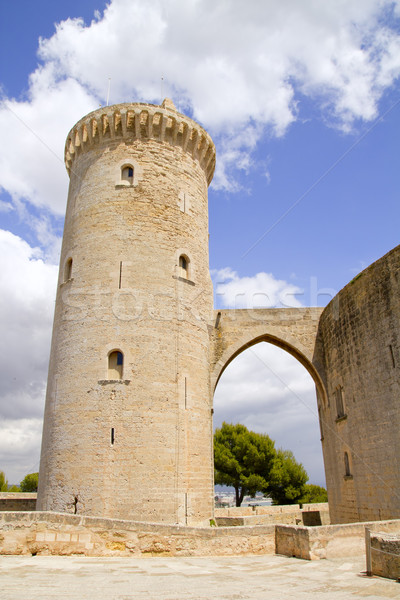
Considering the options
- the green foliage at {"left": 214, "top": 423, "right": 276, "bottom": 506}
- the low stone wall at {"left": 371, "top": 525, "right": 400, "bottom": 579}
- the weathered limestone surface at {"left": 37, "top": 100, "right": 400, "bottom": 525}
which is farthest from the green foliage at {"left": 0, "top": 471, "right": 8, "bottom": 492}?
the low stone wall at {"left": 371, "top": 525, "right": 400, "bottom": 579}

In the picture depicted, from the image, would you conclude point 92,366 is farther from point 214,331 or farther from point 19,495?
point 19,495

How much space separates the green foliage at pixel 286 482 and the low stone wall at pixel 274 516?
787cm

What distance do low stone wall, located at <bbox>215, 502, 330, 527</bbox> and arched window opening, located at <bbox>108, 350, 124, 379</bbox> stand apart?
21.9 ft

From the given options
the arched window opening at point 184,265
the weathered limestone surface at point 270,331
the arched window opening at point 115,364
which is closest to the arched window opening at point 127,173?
the arched window opening at point 184,265

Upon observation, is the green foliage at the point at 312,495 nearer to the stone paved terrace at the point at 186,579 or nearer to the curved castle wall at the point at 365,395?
the curved castle wall at the point at 365,395

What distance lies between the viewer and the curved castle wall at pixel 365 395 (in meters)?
11.4

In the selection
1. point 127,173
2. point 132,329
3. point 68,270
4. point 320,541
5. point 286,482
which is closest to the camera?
point 320,541

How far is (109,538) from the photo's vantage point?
21.9ft

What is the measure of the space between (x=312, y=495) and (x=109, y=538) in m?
30.3

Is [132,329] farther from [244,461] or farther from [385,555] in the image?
[244,461]

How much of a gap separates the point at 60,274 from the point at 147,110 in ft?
18.8

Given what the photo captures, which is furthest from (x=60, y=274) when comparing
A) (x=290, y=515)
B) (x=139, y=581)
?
(x=290, y=515)

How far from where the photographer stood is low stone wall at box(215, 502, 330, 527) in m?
14.7

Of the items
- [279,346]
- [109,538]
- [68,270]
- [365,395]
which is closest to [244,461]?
[279,346]
